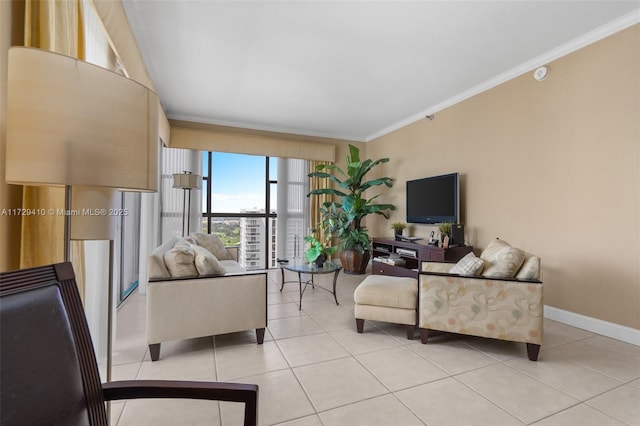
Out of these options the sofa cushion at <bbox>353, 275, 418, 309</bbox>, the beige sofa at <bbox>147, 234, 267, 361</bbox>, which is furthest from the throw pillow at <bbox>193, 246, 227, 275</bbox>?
the sofa cushion at <bbox>353, 275, 418, 309</bbox>

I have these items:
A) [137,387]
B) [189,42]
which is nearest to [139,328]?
[137,387]

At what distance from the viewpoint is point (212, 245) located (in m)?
3.92

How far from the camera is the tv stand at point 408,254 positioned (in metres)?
3.66

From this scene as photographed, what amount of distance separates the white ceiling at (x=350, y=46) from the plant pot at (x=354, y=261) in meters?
2.45

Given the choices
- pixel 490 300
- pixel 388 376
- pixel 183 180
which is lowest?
pixel 388 376

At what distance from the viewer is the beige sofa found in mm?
2078

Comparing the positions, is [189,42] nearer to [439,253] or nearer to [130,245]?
[130,245]

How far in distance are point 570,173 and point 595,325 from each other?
4.68 feet

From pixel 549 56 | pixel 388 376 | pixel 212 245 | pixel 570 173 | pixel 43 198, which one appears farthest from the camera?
pixel 212 245

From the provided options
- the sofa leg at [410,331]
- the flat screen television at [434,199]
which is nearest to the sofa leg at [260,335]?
the sofa leg at [410,331]

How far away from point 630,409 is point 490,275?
0.98 meters

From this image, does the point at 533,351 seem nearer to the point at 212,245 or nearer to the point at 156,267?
the point at 156,267

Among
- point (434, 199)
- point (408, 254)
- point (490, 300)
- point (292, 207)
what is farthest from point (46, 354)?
point (292, 207)

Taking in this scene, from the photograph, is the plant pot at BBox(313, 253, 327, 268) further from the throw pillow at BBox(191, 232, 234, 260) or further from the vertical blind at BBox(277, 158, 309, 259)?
the vertical blind at BBox(277, 158, 309, 259)
